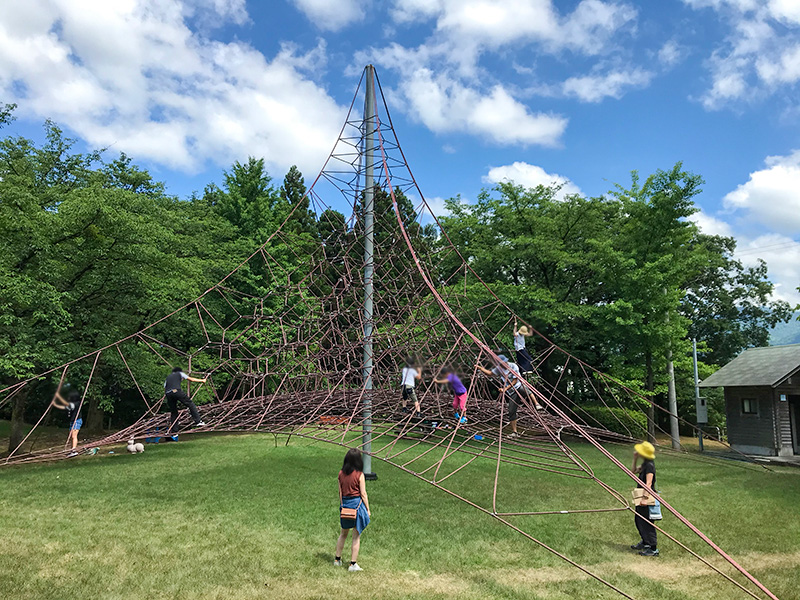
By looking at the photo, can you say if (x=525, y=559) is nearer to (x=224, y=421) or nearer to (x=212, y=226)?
(x=224, y=421)

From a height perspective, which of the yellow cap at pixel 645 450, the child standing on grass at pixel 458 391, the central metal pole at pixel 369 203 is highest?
the central metal pole at pixel 369 203

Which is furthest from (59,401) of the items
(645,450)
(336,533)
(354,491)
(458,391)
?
(645,450)

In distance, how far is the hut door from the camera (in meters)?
16.9

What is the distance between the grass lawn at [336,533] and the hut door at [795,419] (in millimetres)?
5285

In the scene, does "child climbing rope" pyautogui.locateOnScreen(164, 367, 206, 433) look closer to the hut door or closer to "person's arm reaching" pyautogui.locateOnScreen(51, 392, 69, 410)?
"person's arm reaching" pyautogui.locateOnScreen(51, 392, 69, 410)

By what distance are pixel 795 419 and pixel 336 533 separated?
16669 mm

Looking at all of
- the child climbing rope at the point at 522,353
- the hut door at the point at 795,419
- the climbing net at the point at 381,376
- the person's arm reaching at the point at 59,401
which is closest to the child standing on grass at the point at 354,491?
the climbing net at the point at 381,376

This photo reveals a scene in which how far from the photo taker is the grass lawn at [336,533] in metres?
5.84

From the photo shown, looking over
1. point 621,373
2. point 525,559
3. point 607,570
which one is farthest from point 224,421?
point 621,373

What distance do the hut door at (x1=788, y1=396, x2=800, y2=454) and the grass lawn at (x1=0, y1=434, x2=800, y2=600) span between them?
5285mm

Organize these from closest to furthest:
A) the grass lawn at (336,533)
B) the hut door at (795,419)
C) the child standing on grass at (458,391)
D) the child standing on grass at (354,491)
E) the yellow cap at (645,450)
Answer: the yellow cap at (645,450)
the grass lawn at (336,533)
the child standing on grass at (354,491)
the child standing on grass at (458,391)
the hut door at (795,419)

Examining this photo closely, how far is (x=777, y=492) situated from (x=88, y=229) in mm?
16545

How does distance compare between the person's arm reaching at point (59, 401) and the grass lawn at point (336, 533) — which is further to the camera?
the person's arm reaching at point (59, 401)

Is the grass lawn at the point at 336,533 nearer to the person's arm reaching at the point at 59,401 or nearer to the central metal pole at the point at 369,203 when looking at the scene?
the person's arm reaching at the point at 59,401
